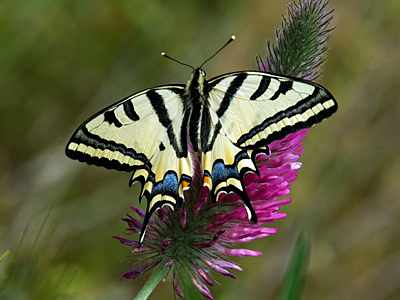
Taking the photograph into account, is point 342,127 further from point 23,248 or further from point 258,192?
point 23,248

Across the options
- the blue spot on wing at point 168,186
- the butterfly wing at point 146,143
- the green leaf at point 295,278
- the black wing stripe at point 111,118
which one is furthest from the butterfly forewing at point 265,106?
the green leaf at point 295,278

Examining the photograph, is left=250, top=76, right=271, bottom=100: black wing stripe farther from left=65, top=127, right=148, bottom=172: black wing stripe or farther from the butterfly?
left=65, top=127, right=148, bottom=172: black wing stripe

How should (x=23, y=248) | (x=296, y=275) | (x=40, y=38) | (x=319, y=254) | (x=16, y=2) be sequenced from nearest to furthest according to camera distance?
(x=296, y=275) < (x=23, y=248) < (x=16, y=2) < (x=40, y=38) < (x=319, y=254)

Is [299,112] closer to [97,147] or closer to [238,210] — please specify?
[238,210]

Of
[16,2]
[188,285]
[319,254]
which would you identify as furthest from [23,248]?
[319,254]

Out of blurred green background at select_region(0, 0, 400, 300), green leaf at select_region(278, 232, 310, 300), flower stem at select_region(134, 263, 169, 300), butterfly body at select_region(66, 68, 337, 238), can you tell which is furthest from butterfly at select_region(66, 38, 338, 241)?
blurred green background at select_region(0, 0, 400, 300)

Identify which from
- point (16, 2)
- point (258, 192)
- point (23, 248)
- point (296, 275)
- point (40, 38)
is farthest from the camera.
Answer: point (40, 38)

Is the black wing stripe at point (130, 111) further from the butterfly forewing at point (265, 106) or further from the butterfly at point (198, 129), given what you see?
Result: the butterfly forewing at point (265, 106)
